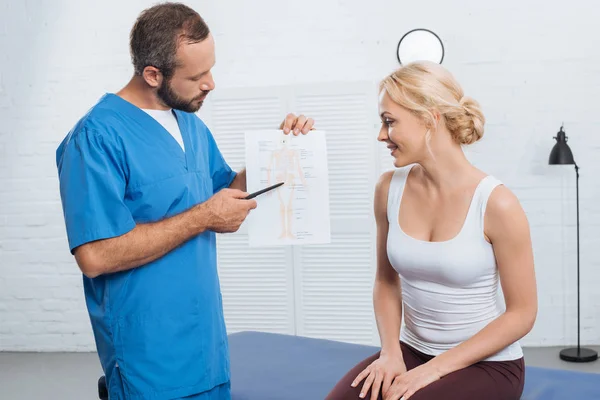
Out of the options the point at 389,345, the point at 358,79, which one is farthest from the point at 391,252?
the point at 358,79

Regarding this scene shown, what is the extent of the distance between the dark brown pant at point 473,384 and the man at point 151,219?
0.32 meters

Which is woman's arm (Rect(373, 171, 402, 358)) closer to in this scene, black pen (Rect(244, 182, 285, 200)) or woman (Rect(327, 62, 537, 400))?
woman (Rect(327, 62, 537, 400))

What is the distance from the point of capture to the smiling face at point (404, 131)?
5.82ft

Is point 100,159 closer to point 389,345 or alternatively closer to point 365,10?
point 389,345

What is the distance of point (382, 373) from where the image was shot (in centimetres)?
176

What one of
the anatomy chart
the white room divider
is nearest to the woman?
the anatomy chart

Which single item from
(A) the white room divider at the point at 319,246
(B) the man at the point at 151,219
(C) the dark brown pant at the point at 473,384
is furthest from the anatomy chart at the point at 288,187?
(A) the white room divider at the point at 319,246

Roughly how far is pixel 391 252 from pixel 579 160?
105 inches

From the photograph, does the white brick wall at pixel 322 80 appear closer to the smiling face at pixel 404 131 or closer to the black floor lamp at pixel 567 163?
the black floor lamp at pixel 567 163

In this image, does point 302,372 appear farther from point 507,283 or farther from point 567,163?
point 567,163

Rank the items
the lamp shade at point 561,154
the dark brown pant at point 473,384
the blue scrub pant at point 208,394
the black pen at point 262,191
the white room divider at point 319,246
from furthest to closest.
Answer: the white room divider at point 319,246 < the lamp shade at point 561,154 < the black pen at point 262,191 < the blue scrub pant at point 208,394 < the dark brown pant at point 473,384

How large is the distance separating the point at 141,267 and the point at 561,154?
108 inches

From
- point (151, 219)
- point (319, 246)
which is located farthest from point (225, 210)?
point (319, 246)

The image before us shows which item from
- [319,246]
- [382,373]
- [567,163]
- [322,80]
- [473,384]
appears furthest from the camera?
[322,80]
